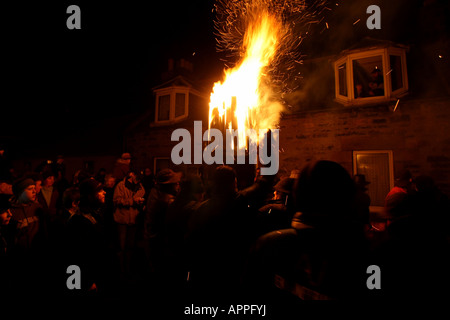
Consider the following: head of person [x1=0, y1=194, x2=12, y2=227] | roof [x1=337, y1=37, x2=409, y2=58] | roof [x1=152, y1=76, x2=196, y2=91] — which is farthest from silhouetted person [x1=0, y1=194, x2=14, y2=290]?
roof [x1=152, y1=76, x2=196, y2=91]

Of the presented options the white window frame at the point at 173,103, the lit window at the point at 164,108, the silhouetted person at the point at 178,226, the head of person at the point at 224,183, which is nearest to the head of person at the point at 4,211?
the silhouetted person at the point at 178,226

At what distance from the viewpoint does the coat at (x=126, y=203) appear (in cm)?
613

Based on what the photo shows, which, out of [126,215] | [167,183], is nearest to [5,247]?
[167,183]

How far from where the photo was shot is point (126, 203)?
6215 mm

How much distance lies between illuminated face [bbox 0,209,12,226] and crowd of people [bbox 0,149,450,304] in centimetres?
1

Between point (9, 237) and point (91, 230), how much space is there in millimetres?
1521

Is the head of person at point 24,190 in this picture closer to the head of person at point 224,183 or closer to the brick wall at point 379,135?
the head of person at point 224,183

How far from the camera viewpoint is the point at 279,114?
33.4 ft

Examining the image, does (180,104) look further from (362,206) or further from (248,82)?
(362,206)

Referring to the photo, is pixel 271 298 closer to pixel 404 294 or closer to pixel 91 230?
pixel 404 294

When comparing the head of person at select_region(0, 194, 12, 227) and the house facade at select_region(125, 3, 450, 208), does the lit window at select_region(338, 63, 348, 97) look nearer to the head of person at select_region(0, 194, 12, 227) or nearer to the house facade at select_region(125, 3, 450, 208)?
the house facade at select_region(125, 3, 450, 208)

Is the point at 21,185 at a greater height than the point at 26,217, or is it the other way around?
the point at 21,185

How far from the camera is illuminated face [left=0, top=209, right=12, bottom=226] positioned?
3.74m

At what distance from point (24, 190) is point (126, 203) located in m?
2.36
